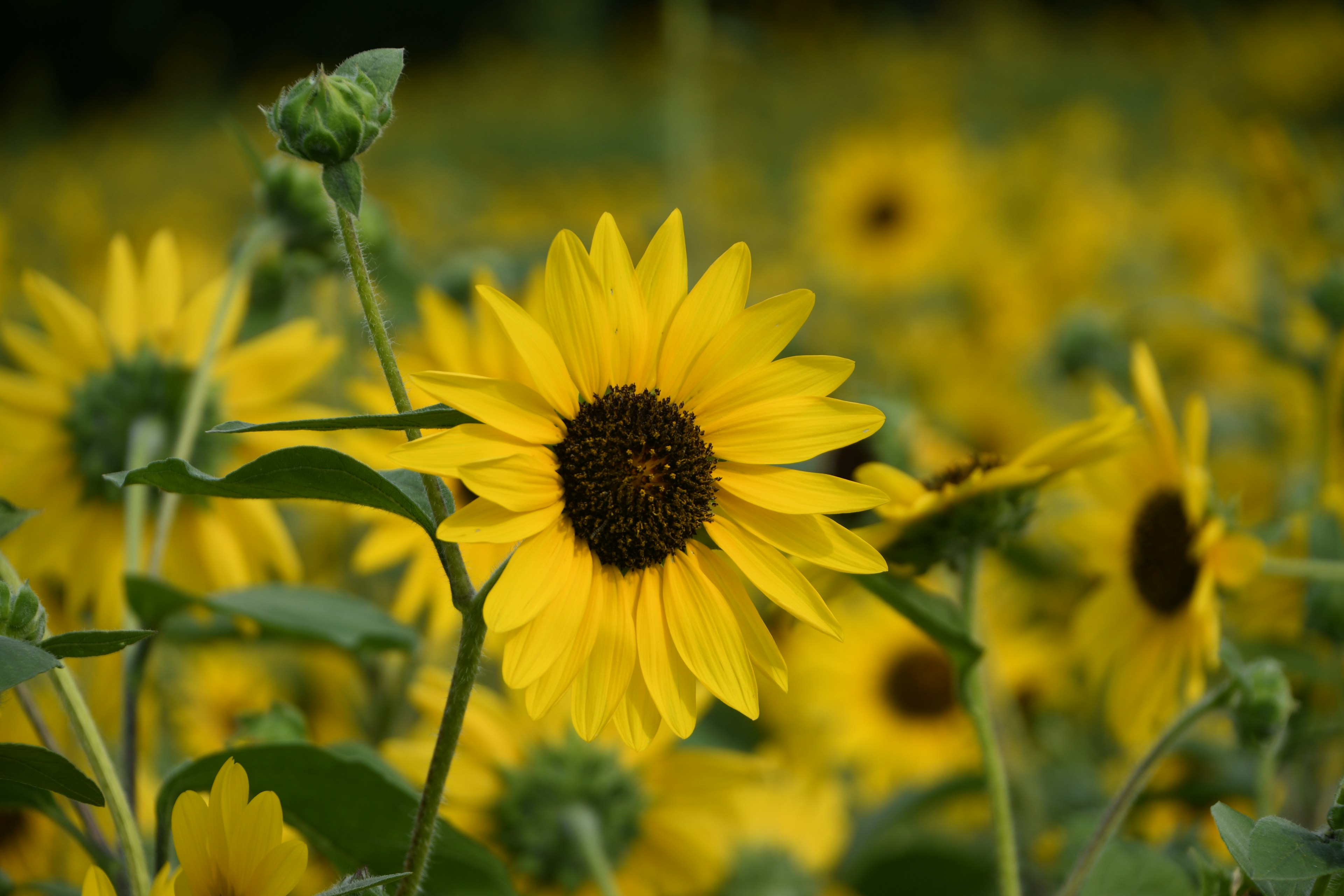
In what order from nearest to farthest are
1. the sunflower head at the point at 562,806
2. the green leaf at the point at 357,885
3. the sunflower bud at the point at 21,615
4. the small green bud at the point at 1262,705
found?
the green leaf at the point at 357,885
the sunflower bud at the point at 21,615
the small green bud at the point at 1262,705
the sunflower head at the point at 562,806

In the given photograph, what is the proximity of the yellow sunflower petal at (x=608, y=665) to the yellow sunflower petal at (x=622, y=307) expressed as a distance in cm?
15

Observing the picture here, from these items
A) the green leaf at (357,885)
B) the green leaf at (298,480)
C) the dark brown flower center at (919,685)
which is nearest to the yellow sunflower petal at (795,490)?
the green leaf at (298,480)

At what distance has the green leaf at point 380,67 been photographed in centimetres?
74

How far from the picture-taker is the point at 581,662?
29.4 inches

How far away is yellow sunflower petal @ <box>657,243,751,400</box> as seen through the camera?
794 millimetres

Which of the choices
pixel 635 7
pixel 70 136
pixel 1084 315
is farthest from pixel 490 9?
pixel 1084 315

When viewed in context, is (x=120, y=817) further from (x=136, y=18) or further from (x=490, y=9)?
(x=490, y=9)

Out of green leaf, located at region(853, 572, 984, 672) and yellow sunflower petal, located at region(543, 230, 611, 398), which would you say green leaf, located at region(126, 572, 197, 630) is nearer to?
yellow sunflower petal, located at region(543, 230, 611, 398)

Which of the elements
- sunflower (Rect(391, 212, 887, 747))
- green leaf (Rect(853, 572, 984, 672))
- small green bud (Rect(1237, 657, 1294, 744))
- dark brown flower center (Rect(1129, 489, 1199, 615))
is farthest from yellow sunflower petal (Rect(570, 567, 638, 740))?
dark brown flower center (Rect(1129, 489, 1199, 615))

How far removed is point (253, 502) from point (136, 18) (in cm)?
1432

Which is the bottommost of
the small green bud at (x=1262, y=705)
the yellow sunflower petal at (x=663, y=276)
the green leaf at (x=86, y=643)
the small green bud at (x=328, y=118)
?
the small green bud at (x=1262, y=705)

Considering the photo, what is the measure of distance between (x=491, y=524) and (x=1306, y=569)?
0.88m

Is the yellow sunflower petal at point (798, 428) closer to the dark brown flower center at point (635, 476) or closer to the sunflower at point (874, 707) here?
the dark brown flower center at point (635, 476)

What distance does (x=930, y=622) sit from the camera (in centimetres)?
89
